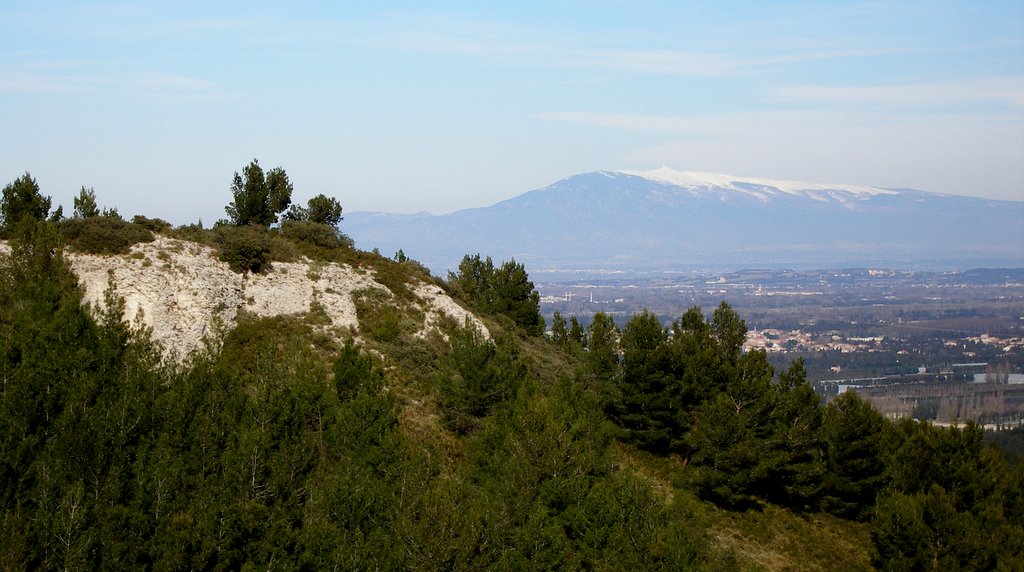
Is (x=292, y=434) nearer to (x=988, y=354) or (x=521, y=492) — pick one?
(x=521, y=492)

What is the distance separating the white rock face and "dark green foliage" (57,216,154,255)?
1.48ft

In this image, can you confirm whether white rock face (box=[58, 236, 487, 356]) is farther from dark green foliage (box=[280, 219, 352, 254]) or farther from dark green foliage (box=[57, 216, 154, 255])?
dark green foliage (box=[280, 219, 352, 254])

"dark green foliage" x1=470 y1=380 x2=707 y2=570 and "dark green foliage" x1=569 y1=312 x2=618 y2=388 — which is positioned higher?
"dark green foliage" x1=569 y1=312 x2=618 y2=388

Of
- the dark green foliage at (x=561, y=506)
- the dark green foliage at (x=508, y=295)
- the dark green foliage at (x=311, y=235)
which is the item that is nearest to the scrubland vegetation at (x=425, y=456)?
the dark green foliage at (x=561, y=506)

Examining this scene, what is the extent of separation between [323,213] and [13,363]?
3125 centimetres

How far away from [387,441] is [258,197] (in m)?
28.5

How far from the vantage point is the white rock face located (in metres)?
37.6

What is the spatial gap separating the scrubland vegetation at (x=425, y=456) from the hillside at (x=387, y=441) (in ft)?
0.32

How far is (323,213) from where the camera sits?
56.1 metres

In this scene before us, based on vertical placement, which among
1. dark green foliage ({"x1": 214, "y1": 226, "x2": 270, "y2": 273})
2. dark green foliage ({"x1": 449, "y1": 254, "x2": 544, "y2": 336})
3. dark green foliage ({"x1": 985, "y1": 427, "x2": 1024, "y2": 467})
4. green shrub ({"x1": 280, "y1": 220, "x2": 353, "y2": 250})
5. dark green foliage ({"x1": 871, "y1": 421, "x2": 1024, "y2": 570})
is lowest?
dark green foliage ({"x1": 985, "y1": 427, "x2": 1024, "y2": 467})

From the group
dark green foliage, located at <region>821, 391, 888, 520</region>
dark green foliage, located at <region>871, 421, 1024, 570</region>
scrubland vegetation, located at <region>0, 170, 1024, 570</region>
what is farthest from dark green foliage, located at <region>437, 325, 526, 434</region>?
dark green foliage, located at <region>871, 421, 1024, 570</region>

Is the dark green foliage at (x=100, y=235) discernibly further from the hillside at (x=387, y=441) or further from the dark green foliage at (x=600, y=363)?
the dark green foliage at (x=600, y=363)

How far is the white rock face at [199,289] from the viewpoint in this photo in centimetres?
3756

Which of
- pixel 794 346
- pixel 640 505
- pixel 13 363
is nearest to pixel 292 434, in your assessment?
pixel 13 363
